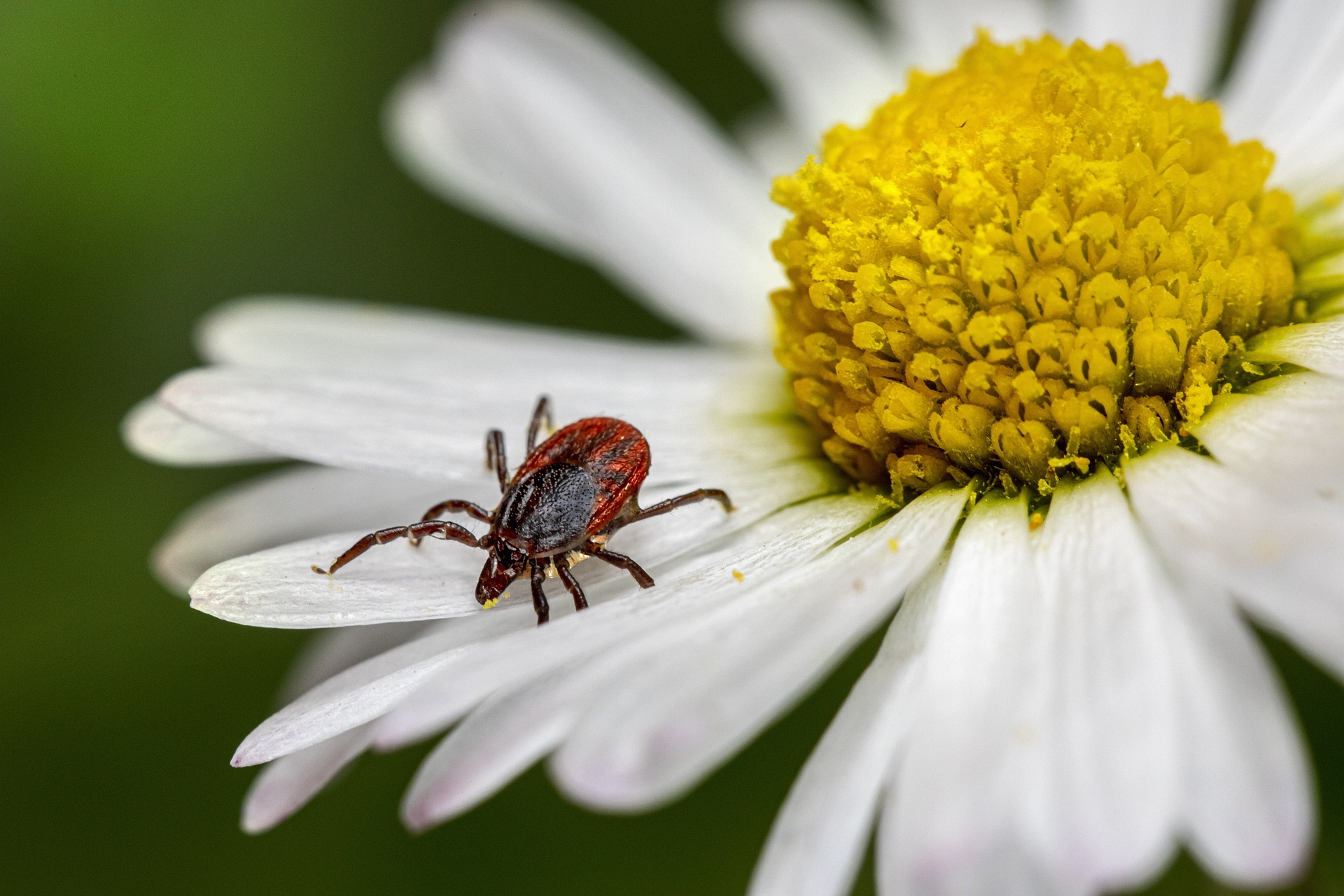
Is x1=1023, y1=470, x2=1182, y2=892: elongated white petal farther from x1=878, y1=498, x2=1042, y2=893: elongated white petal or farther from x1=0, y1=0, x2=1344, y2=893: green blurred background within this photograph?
x1=0, y1=0, x2=1344, y2=893: green blurred background

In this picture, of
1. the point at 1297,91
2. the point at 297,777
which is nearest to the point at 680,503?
the point at 297,777

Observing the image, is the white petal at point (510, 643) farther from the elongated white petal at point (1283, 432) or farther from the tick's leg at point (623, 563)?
the elongated white petal at point (1283, 432)

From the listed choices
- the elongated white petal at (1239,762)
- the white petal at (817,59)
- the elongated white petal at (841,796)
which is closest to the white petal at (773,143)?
the white petal at (817,59)

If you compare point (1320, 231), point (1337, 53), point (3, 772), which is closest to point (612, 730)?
point (1320, 231)

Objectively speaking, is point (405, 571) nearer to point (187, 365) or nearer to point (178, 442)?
point (178, 442)

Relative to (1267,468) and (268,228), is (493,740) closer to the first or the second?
(1267,468)
